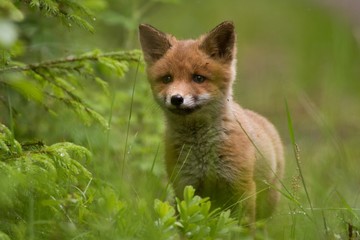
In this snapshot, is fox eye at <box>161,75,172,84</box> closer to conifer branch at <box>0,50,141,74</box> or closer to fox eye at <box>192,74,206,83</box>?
fox eye at <box>192,74,206,83</box>

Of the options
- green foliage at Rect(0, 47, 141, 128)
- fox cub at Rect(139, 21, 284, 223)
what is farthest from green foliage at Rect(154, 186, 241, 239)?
green foliage at Rect(0, 47, 141, 128)

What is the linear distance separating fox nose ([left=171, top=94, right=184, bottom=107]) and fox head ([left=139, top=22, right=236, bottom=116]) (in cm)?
1

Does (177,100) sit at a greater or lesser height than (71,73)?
lesser

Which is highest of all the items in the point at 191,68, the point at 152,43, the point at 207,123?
the point at 152,43

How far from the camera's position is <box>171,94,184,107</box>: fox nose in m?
5.40

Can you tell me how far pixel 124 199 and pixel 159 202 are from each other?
0.38 meters

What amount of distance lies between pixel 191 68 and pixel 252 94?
6752 millimetres

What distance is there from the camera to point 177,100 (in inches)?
213

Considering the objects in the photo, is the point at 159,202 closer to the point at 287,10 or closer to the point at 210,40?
the point at 210,40

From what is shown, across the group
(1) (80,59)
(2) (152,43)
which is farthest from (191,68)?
(1) (80,59)

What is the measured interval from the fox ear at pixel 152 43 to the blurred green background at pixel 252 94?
199 mm

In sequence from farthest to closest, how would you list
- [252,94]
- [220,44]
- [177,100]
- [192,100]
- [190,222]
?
[252,94]
[220,44]
[192,100]
[177,100]
[190,222]

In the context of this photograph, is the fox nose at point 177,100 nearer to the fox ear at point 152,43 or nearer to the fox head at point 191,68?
the fox head at point 191,68

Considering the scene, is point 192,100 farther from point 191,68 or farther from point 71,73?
point 71,73
